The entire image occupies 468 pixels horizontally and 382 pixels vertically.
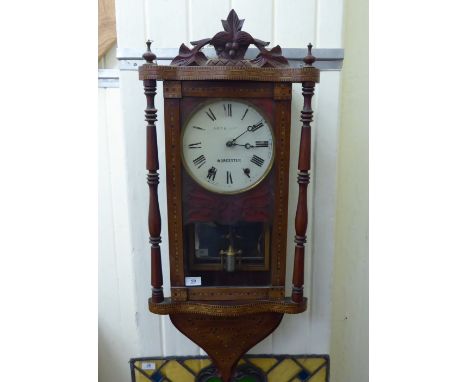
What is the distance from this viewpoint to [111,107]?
1136 millimetres

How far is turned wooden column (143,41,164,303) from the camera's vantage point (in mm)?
800

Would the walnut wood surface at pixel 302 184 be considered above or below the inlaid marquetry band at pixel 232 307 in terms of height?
above

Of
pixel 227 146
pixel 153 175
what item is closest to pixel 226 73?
pixel 227 146

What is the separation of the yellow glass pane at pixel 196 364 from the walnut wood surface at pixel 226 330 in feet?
0.46

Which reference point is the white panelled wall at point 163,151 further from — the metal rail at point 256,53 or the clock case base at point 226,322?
the clock case base at point 226,322

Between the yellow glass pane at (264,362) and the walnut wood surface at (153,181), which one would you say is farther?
the yellow glass pane at (264,362)

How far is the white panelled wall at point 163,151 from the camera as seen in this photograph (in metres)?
0.93

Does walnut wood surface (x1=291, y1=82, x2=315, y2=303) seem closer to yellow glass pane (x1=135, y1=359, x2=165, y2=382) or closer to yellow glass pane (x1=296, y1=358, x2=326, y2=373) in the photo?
yellow glass pane (x1=296, y1=358, x2=326, y2=373)

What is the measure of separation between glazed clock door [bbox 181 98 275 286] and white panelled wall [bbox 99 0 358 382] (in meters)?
0.15

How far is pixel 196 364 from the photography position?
40.9 inches

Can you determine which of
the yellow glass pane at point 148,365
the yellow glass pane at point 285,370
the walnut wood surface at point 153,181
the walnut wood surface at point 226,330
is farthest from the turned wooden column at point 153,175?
the yellow glass pane at point 285,370

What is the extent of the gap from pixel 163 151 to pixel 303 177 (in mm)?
378

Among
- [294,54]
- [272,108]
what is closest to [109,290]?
[272,108]

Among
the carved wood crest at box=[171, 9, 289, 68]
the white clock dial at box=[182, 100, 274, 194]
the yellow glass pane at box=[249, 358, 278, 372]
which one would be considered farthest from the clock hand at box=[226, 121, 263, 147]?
the yellow glass pane at box=[249, 358, 278, 372]
